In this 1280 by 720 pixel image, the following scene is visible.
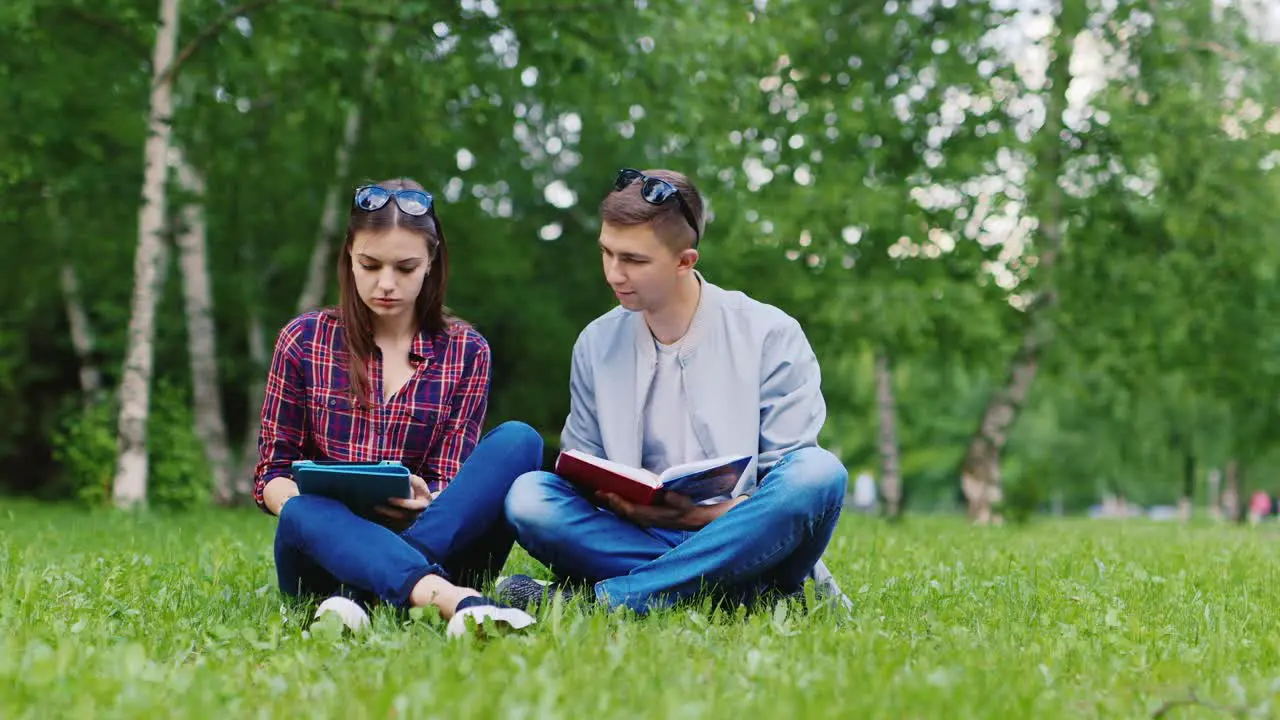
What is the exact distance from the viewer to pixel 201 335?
14.9 m

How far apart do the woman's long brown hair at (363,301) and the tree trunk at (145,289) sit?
25.9ft

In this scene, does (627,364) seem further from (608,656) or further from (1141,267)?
(1141,267)

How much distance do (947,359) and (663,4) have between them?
24.4ft

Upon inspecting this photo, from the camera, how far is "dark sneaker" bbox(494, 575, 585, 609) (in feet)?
12.4

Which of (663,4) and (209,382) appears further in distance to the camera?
(209,382)

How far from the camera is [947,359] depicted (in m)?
16.5

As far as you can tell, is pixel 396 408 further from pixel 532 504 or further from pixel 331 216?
pixel 331 216

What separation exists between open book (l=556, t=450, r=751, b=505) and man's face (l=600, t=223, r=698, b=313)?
620 millimetres

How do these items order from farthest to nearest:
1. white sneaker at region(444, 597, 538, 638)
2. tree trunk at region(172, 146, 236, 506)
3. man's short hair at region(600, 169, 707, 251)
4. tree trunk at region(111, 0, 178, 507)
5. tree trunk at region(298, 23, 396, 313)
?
tree trunk at region(298, 23, 396, 313), tree trunk at region(172, 146, 236, 506), tree trunk at region(111, 0, 178, 507), man's short hair at region(600, 169, 707, 251), white sneaker at region(444, 597, 538, 638)

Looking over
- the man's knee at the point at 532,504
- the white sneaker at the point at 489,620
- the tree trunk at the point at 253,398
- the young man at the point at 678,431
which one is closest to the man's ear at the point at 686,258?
the young man at the point at 678,431

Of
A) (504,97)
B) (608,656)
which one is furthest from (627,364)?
(504,97)

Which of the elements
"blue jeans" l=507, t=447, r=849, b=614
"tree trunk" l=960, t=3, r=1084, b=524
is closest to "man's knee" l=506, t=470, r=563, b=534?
"blue jeans" l=507, t=447, r=849, b=614

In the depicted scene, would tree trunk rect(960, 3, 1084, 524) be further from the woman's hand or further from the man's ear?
the woman's hand

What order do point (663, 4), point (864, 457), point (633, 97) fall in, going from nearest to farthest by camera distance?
point (663, 4) → point (633, 97) → point (864, 457)
